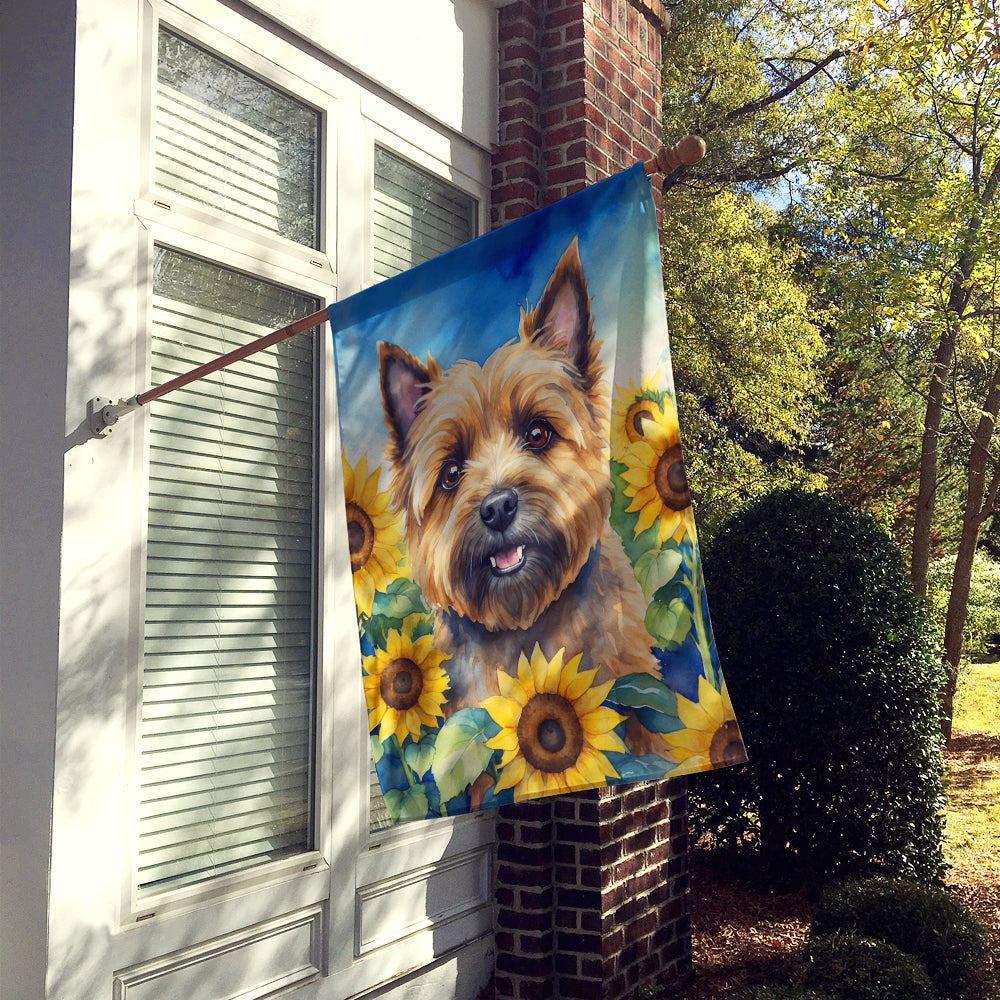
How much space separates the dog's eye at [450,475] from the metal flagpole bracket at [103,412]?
0.96m

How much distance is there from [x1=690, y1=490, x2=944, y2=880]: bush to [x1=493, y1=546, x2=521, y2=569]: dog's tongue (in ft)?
12.4

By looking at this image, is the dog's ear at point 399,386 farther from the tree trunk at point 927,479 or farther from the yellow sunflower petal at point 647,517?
Answer: the tree trunk at point 927,479

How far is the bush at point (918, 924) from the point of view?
171 inches

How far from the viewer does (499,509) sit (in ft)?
8.04

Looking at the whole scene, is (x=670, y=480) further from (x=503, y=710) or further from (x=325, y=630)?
(x=325, y=630)

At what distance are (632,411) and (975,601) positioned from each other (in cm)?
1457

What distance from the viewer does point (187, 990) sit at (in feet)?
9.78

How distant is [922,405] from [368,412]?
12.8 meters

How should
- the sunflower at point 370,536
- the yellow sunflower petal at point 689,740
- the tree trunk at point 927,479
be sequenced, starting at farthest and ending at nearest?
the tree trunk at point 927,479 < the sunflower at point 370,536 < the yellow sunflower petal at point 689,740

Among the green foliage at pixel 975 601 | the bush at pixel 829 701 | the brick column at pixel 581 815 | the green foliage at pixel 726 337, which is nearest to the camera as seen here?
the brick column at pixel 581 815

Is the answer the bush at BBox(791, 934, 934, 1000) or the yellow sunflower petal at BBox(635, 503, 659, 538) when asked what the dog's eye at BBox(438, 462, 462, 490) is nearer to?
the yellow sunflower petal at BBox(635, 503, 659, 538)

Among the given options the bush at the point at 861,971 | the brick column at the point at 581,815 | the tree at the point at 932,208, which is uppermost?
the tree at the point at 932,208

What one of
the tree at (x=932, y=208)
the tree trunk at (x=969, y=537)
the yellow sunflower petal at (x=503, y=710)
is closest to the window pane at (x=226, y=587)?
the yellow sunflower petal at (x=503, y=710)

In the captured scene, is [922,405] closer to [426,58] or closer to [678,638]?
[426,58]
